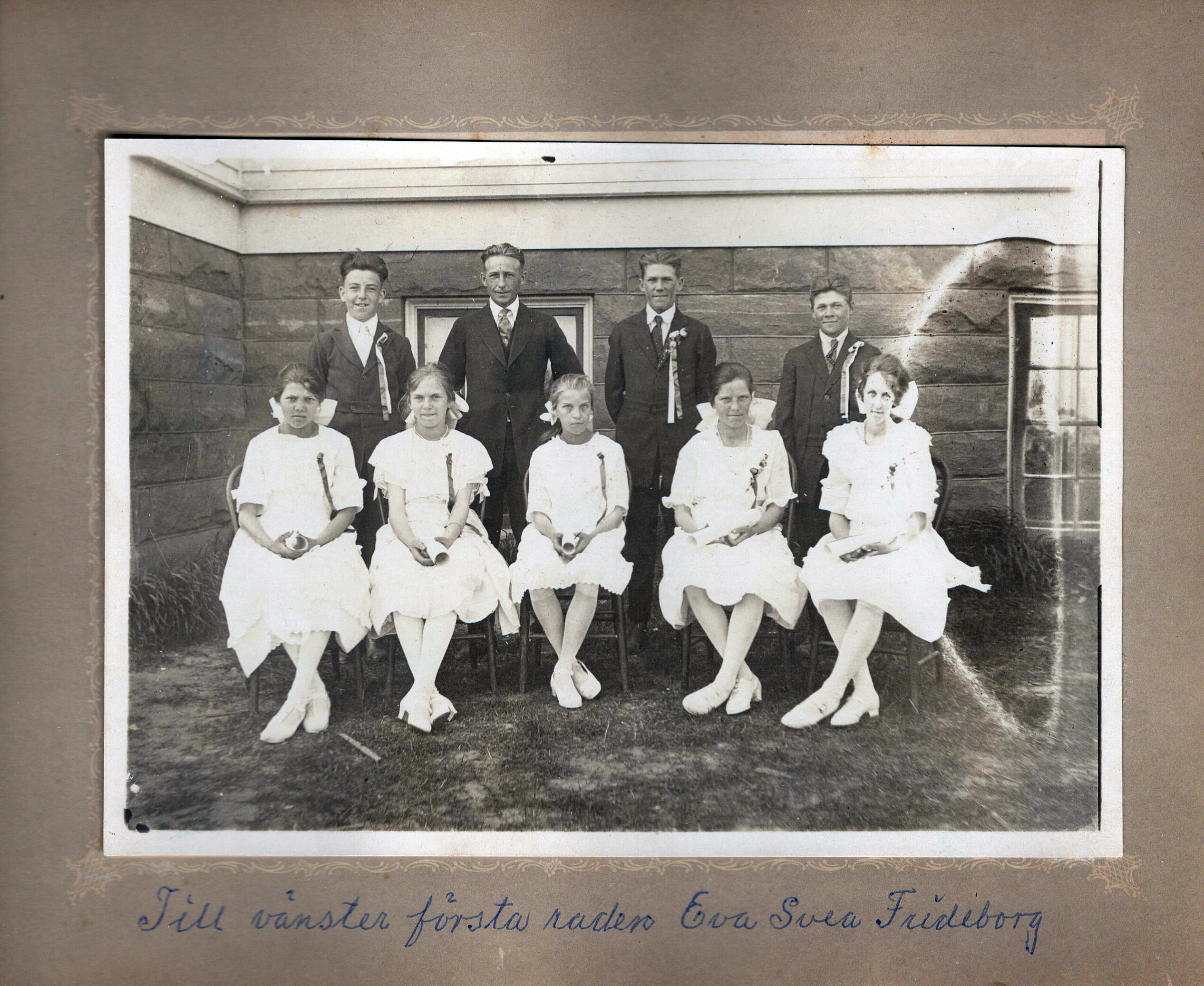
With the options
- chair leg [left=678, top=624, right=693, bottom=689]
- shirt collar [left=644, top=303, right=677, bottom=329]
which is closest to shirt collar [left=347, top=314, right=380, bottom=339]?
shirt collar [left=644, top=303, right=677, bottom=329]

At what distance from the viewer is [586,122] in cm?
222

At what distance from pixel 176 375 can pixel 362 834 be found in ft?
5.08

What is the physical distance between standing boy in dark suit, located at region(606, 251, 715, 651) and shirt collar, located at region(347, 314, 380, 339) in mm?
758

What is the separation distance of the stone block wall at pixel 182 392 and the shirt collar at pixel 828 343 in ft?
6.12

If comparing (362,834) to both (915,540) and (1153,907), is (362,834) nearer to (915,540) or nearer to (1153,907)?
(915,540)

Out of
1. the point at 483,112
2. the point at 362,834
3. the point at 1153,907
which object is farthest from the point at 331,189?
the point at 1153,907

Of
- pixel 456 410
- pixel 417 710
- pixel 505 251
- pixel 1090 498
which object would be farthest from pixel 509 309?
pixel 1090 498

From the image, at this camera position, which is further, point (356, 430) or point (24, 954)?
point (356, 430)

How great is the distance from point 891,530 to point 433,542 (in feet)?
4.91

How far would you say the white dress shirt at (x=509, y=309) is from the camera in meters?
2.32

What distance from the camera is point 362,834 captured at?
87.4 inches

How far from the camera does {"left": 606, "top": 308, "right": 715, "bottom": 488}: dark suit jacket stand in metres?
2.35

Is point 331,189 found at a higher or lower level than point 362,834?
higher

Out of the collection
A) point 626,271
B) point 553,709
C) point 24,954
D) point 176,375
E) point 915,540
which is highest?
point 626,271
